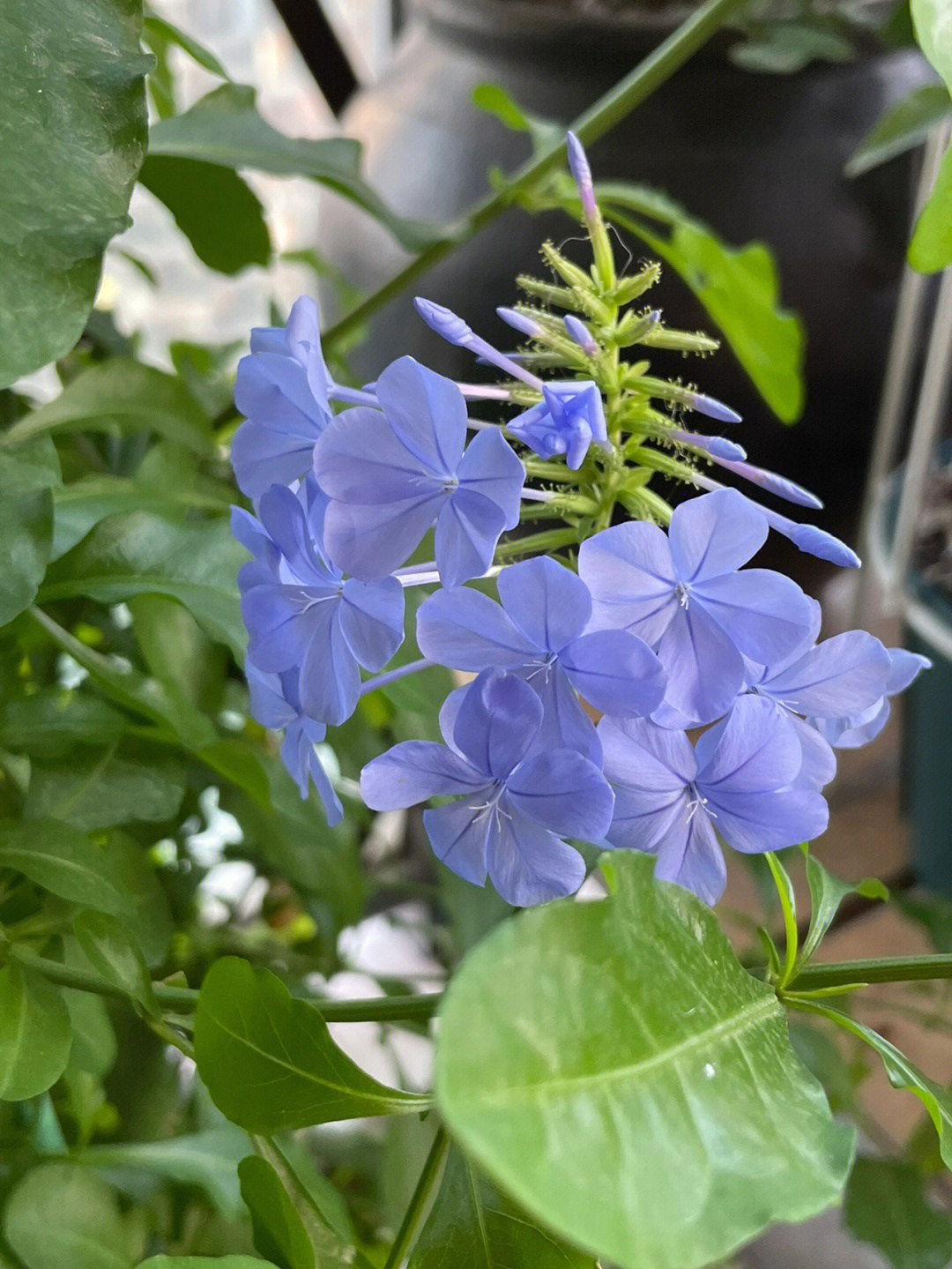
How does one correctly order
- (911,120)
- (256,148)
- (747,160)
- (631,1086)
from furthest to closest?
(747,160), (911,120), (256,148), (631,1086)

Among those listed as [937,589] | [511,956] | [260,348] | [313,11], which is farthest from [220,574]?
[313,11]

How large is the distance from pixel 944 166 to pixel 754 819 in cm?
13

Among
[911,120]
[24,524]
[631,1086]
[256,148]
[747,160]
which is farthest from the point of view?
[747,160]

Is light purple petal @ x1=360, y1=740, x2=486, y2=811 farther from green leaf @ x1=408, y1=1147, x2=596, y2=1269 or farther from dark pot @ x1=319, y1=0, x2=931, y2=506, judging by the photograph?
dark pot @ x1=319, y1=0, x2=931, y2=506

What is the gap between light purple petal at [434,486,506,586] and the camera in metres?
0.20

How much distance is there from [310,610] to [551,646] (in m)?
0.05

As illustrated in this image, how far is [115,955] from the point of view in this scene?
256mm

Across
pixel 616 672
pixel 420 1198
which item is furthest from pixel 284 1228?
pixel 616 672

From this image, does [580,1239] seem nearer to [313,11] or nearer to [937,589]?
[937,589]

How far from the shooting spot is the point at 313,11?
79 cm

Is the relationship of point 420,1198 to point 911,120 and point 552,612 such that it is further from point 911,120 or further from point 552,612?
point 911,120

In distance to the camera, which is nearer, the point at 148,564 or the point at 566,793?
the point at 566,793

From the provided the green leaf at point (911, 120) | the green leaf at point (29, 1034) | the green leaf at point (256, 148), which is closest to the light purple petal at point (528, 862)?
the green leaf at point (29, 1034)

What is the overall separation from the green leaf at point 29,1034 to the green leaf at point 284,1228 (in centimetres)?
4
